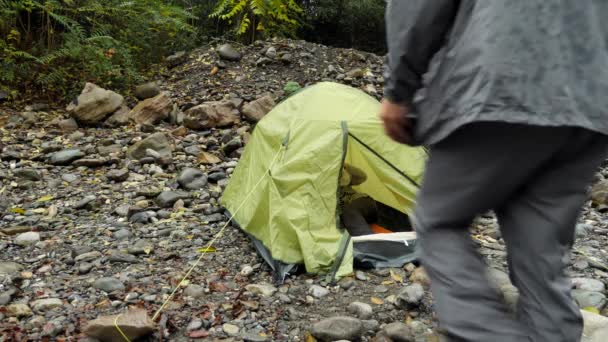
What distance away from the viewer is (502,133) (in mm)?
1334

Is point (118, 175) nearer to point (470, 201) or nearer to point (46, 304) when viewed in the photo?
point (46, 304)

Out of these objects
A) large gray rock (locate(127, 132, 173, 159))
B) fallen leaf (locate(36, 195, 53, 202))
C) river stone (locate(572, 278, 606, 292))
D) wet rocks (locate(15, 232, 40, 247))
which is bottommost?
fallen leaf (locate(36, 195, 53, 202))

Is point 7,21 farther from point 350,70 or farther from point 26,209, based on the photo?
point 350,70

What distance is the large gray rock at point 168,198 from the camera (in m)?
4.89

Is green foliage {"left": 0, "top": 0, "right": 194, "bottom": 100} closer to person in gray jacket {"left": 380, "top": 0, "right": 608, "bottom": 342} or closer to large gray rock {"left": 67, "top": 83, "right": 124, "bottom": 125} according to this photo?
large gray rock {"left": 67, "top": 83, "right": 124, "bottom": 125}

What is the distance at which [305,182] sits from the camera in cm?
387

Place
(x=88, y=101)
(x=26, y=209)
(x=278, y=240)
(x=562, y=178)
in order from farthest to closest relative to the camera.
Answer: (x=88, y=101), (x=26, y=209), (x=278, y=240), (x=562, y=178)

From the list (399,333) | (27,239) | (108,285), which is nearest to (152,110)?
(27,239)

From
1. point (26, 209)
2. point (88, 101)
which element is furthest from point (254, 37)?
point (26, 209)

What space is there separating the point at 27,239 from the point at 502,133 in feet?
12.3

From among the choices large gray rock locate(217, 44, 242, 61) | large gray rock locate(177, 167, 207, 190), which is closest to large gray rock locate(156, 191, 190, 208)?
large gray rock locate(177, 167, 207, 190)

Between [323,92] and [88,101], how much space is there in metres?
3.85

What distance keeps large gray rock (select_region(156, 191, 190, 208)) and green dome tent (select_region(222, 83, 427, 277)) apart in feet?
1.96

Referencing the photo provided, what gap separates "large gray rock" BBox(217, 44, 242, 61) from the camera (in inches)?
348
